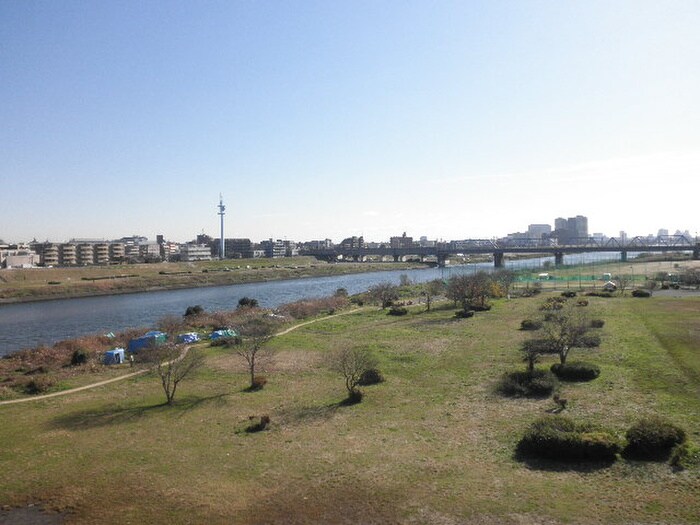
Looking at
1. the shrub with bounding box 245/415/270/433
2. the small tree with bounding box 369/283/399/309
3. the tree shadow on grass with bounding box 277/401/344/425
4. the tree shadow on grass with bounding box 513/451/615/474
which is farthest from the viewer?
the small tree with bounding box 369/283/399/309

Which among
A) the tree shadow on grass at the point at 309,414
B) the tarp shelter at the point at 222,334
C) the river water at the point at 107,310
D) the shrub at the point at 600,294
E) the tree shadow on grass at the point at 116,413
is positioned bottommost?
the river water at the point at 107,310

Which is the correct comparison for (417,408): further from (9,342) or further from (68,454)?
(9,342)

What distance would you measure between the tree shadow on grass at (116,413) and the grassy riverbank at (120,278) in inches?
2493

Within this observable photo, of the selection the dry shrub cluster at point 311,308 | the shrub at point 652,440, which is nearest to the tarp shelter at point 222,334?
the dry shrub cluster at point 311,308

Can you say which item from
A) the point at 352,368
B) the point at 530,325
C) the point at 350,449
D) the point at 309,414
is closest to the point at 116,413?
the point at 309,414

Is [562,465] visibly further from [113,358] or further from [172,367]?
[113,358]

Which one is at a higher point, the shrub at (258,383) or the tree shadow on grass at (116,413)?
the shrub at (258,383)

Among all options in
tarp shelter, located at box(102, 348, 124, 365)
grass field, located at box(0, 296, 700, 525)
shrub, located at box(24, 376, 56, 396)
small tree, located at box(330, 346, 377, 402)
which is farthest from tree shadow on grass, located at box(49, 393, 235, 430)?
tarp shelter, located at box(102, 348, 124, 365)

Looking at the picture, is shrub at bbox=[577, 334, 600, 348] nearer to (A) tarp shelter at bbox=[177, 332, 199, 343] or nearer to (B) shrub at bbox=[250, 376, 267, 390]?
(B) shrub at bbox=[250, 376, 267, 390]

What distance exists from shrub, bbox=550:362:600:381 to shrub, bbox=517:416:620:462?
24.5 feet

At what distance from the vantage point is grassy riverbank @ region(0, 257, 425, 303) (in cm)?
7806

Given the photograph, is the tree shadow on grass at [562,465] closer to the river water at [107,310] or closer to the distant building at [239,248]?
the river water at [107,310]

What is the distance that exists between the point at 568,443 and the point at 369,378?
10.9m

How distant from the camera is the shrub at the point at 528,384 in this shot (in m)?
21.6
